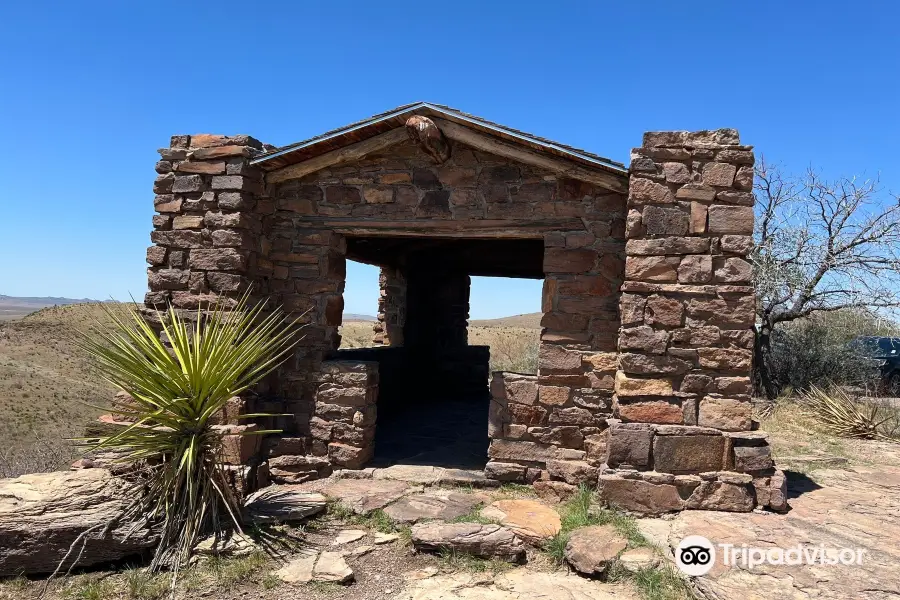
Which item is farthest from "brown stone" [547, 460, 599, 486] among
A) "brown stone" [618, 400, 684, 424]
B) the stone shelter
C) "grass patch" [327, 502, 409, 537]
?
"grass patch" [327, 502, 409, 537]

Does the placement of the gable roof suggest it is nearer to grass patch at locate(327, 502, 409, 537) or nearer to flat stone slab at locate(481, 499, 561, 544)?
flat stone slab at locate(481, 499, 561, 544)

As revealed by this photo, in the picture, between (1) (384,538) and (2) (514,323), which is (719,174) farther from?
(2) (514,323)

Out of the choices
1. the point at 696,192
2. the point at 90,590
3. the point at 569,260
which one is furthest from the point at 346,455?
the point at 696,192

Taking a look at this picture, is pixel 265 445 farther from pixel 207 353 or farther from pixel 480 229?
pixel 480 229

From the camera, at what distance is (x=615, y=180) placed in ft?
17.6

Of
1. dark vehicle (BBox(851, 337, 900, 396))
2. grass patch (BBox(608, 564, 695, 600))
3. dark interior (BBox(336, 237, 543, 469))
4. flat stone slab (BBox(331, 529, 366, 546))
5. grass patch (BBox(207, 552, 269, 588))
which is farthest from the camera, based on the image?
dark vehicle (BBox(851, 337, 900, 396))

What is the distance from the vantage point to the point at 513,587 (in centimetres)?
389

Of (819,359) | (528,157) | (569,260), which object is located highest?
(528,157)

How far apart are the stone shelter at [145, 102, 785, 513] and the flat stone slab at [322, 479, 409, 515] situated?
33cm

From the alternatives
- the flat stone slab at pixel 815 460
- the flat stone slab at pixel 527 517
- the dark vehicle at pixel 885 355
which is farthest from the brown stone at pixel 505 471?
the dark vehicle at pixel 885 355

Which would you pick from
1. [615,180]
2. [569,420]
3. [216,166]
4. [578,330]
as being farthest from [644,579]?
[216,166]

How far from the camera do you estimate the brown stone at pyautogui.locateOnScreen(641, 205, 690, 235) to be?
5016 millimetres

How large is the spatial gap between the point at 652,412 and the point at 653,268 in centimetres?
120

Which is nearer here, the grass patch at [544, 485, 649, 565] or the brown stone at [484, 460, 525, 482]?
the grass patch at [544, 485, 649, 565]
